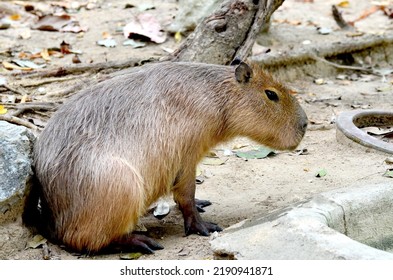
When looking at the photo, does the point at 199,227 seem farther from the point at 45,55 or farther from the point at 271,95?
the point at 45,55

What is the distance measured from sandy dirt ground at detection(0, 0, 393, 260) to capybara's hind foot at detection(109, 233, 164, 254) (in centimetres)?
6

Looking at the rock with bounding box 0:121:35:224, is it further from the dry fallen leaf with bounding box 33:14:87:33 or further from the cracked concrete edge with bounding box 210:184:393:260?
the dry fallen leaf with bounding box 33:14:87:33

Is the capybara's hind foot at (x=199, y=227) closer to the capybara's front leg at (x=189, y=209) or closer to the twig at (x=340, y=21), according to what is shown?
the capybara's front leg at (x=189, y=209)

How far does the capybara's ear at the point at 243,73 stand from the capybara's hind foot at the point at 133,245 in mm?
1176

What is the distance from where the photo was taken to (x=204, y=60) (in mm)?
6355

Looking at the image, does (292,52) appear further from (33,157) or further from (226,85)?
(33,157)

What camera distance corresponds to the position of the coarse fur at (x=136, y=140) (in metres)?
4.45

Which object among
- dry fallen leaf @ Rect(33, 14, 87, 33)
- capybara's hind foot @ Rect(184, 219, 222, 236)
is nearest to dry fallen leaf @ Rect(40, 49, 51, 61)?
dry fallen leaf @ Rect(33, 14, 87, 33)

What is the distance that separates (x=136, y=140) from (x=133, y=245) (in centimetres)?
62

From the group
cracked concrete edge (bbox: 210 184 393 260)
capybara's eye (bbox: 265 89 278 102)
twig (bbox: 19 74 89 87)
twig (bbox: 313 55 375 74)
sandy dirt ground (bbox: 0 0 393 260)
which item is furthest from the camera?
twig (bbox: 313 55 375 74)

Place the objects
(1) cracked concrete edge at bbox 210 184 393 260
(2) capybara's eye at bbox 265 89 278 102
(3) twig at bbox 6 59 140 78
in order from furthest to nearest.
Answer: (3) twig at bbox 6 59 140 78
(2) capybara's eye at bbox 265 89 278 102
(1) cracked concrete edge at bbox 210 184 393 260

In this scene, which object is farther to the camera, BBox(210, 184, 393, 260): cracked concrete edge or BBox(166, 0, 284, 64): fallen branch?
BBox(166, 0, 284, 64): fallen branch

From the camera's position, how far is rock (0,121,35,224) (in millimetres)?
4398

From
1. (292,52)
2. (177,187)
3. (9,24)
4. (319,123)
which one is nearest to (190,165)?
Result: (177,187)
